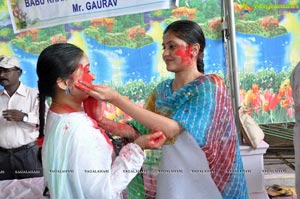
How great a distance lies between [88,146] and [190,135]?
0.48 meters

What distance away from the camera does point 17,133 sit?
2.71m

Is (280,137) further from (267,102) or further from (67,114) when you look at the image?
(67,114)

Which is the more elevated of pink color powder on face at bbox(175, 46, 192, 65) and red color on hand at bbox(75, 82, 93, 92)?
pink color powder on face at bbox(175, 46, 192, 65)

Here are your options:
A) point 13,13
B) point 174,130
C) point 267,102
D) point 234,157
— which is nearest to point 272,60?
point 267,102

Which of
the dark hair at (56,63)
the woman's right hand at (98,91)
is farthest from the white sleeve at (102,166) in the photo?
the dark hair at (56,63)

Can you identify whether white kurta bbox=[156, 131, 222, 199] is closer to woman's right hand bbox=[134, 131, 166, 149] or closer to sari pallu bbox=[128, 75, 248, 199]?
sari pallu bbox=[128, 75, 248, 199]

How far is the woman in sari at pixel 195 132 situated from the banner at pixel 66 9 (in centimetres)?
82

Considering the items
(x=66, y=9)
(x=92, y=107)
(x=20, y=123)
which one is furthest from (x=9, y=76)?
(x=92, y=107)

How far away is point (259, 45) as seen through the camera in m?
2.50

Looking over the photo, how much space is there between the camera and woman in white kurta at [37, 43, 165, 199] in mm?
1175

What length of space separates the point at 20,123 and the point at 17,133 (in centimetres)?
8

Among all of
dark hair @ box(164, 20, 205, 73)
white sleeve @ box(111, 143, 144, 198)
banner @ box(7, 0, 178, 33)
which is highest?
banner @ box(7, 0, 178, 33)

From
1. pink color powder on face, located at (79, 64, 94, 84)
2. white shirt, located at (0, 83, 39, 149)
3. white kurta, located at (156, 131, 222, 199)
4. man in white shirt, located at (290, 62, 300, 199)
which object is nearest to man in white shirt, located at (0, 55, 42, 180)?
white shirt, located at (0, 83, 39, 149)

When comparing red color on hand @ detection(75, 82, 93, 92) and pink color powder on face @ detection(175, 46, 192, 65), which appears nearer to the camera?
red color on hand @ detection(75, 82, 93, 92)
